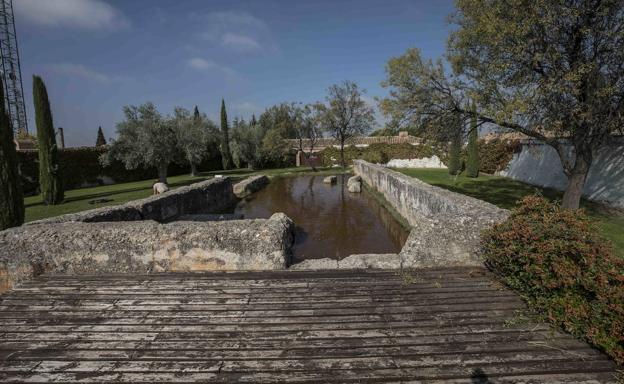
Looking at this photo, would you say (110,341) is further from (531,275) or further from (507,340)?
(531,275)

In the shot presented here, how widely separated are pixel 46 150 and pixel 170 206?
1096 cm

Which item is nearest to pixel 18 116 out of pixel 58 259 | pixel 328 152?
pixel 328 152

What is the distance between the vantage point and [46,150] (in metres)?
16.7

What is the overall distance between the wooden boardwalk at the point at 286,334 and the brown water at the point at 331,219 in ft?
7.36

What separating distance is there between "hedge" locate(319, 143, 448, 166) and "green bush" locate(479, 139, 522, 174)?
7080 mm

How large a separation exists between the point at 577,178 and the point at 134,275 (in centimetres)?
1115

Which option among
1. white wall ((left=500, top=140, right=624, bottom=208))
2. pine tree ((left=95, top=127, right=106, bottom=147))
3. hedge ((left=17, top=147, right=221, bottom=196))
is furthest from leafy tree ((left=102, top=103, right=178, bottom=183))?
pine tree ((left=95, top=127, right=106, bottom=147))

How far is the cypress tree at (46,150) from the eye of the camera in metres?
16.3

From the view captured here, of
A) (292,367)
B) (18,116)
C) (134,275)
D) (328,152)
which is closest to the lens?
(292,367)

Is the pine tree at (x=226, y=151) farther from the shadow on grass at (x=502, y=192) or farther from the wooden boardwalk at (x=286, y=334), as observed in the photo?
the wooden boardwalk at (x=286, y=334)

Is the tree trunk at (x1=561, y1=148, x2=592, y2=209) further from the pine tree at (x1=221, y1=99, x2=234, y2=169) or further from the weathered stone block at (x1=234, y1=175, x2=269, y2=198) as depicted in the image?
the pine tree at (x1=221, y1=99, x2=234, y2=169)

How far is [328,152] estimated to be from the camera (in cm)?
4141

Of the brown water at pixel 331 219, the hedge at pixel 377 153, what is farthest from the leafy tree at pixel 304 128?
the brown water at pixel 331 219

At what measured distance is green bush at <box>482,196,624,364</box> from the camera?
282 cm
